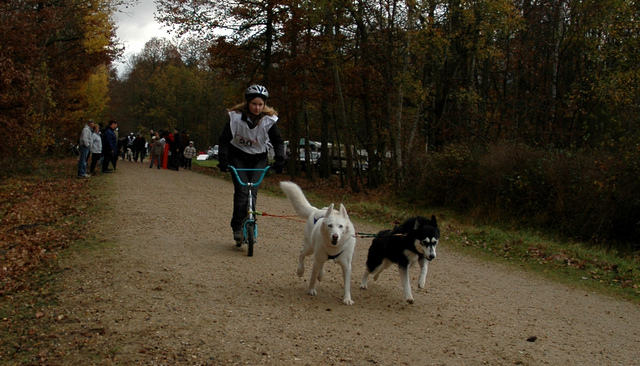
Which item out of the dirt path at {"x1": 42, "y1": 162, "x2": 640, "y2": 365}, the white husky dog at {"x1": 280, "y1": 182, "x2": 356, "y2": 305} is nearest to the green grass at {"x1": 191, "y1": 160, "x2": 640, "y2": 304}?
the dirt path at {"x1": 42, "y1": 162, "x2": 640, "y2": 365}

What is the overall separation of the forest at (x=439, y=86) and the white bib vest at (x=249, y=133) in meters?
9.99

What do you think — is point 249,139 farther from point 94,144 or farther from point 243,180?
point 94,144

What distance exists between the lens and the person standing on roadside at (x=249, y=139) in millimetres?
8305

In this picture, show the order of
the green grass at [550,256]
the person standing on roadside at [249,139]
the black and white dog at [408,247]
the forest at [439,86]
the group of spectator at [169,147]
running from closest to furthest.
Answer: the black and white dog at [408,247] < the person standing on roadside at [249,139] < the green grass at [550,256] < the forest at [439,86] < the group of spectator at [169,147]

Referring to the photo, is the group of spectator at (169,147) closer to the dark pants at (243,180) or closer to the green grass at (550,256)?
the green grass at (550,256)

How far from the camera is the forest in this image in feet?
51.1

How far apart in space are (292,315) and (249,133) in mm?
3369

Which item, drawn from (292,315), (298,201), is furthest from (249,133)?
(292,315)

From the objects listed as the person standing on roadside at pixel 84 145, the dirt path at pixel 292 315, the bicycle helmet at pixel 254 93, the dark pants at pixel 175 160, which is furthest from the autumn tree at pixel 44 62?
the bicycle helmet at pixel 254 93

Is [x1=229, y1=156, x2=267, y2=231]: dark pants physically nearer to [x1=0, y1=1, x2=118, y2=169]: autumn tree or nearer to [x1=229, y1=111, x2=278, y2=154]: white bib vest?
[x1=229, y1=111, x2=278, y2=154]: white bib vest

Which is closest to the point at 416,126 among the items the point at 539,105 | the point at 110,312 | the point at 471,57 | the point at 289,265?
the point at 471,57

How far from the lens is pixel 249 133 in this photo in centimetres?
843

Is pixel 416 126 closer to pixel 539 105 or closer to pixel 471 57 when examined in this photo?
pixel 471 57

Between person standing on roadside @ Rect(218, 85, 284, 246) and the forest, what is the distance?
9899mm
